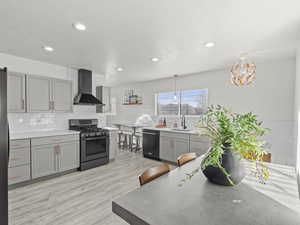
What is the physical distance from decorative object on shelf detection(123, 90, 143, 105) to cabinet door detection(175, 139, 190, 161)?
2521 mm

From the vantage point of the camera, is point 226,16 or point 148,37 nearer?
point 226,16

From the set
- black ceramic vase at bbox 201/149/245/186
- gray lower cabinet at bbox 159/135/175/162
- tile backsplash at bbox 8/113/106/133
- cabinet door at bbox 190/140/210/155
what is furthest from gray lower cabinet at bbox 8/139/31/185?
cabinet door at bbox 190/140/210/155

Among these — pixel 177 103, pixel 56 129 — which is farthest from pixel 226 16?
pixel 56 129

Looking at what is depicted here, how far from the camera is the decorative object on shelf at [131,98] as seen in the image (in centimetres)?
588

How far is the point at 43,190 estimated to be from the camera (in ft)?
8.54

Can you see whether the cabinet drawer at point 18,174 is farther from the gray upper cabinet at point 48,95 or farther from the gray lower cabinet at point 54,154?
the gray upper cabinet at point 48,95

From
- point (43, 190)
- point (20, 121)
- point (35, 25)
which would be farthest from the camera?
point (20, 121)

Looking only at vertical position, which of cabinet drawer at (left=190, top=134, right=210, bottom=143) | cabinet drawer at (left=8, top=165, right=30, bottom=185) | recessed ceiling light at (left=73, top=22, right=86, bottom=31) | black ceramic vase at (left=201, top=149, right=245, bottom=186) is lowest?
cabinet drawer at (left=8, top=165, right=30, bottom=185)

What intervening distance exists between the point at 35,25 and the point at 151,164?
360cm

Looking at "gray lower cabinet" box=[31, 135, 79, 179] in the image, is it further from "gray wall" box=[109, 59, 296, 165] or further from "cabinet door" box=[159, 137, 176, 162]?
"gray wall" box=[109, 59, 296, 165]

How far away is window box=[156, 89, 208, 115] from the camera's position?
Result: 174 inches

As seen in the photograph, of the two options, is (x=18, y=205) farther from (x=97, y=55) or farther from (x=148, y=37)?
(x=148, y=37)

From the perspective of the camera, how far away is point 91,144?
3629 millimetres

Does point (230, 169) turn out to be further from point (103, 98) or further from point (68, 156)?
point (103, 98)
